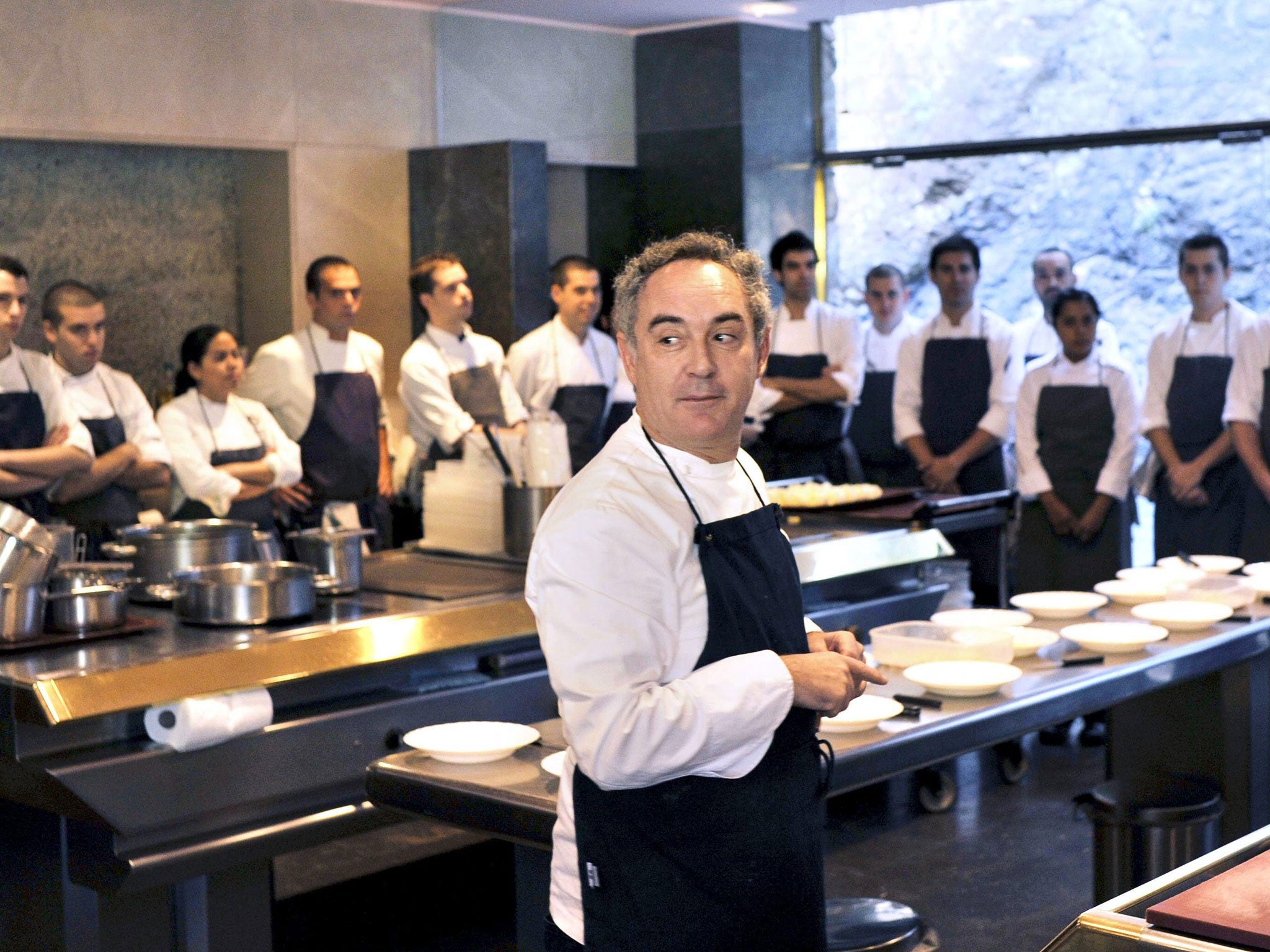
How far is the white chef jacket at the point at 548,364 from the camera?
19.3 ft

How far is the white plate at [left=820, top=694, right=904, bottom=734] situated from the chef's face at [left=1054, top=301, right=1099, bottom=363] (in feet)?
11.3

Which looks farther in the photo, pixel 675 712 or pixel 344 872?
pixel 344 872

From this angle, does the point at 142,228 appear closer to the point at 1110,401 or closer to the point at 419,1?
the point at 419,1

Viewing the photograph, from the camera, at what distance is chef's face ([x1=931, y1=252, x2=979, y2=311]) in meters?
6.07

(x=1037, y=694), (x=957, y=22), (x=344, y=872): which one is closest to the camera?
(x=1037, y=694)

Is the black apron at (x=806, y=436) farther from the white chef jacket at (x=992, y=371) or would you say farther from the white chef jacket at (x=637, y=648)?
the white chef jacket at (x=637, y=648)

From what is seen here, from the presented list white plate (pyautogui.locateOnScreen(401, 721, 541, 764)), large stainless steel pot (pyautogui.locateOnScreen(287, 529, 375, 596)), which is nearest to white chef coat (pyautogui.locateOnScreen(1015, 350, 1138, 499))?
large stainless steel pot (pyautogui.locateOnScreen(287, 529, 375, 596))

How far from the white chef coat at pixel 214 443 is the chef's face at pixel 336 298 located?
1.78 ft

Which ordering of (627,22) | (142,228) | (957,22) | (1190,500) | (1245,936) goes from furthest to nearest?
1. (627,22)
2. (957,22)
3. (142,228)
4. (1190,500)
5. (1245,936)

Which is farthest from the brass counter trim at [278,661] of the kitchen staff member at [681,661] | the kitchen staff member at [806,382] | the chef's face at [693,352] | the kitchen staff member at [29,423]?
the kitchen staff member at [806,382]

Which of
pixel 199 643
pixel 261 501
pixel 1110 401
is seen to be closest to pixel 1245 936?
pixel 199 643

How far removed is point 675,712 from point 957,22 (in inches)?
226

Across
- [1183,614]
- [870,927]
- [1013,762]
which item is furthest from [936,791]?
[870,927]

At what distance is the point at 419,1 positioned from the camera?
6.44 m
